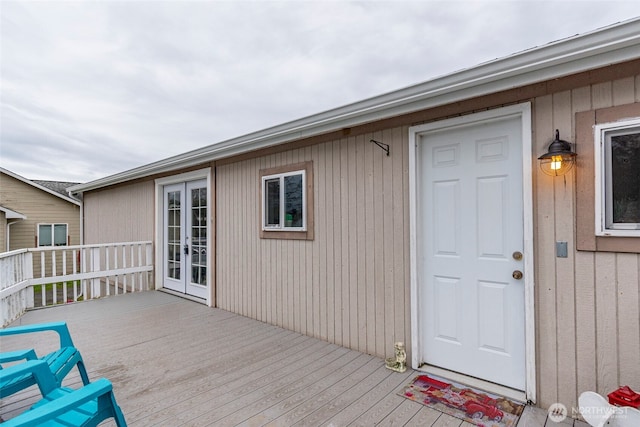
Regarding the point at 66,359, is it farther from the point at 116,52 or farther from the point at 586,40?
the point at 116,52

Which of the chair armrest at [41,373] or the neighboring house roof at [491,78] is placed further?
the neighboring house roof at [491,78]

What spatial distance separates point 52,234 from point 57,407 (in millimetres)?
13739

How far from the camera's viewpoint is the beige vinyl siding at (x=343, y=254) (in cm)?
294

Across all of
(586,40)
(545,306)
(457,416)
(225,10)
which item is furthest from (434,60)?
(457,416)

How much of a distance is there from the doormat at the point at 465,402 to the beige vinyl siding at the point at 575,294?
0.90ft

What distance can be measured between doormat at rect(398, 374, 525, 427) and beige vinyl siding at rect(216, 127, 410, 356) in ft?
1.56

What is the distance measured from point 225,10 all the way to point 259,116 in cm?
543

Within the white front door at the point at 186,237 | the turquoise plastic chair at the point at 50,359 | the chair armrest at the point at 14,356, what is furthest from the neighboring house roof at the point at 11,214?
the chair armrest at the point at 14,356

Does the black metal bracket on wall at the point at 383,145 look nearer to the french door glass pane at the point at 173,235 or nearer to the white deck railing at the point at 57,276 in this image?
the french door glass pane at the point at 173,235

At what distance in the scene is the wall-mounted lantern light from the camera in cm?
197

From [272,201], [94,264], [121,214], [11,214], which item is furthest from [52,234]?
[272,201]

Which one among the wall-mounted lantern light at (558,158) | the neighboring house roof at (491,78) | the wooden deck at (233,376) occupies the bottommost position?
the wooden deck at (233,376)

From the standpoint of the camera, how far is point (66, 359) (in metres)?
2.06

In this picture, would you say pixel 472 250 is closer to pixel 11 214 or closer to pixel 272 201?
pixel 272 201
